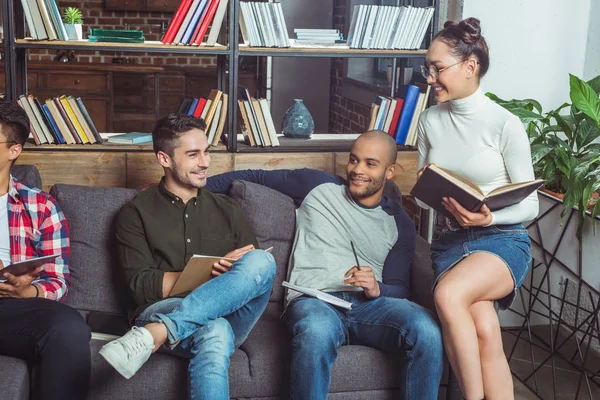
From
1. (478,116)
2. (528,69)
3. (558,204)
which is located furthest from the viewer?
(528,69)

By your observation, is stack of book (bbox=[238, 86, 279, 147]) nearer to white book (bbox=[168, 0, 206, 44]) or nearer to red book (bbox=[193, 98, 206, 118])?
red book (bbox=[193, 98, 206, 118])

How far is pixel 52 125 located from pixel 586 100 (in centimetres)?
219

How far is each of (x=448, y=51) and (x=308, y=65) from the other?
406 cm

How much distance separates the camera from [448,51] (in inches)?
96.2

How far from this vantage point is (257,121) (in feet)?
11.2

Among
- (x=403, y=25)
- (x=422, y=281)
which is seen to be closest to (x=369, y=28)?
(x=403, y=25)

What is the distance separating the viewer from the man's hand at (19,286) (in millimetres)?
2273

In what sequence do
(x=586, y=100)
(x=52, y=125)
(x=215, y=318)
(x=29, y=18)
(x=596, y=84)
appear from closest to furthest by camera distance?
(x=215, y=318)
(x=586, y=100)
(x=596, y=84)
(x=29, y=18)
(x=52, y=125)

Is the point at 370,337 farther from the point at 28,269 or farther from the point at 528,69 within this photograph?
the point at 528,69

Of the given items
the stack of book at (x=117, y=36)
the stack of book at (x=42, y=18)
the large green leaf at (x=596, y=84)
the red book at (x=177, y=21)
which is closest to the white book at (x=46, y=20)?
the stack of book at (x=42, y=18)

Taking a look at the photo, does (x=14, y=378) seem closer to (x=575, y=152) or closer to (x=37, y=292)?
(x=37, y=292)

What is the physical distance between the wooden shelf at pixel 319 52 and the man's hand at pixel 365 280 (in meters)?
1.23

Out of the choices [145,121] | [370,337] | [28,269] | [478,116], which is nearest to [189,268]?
[28,269]

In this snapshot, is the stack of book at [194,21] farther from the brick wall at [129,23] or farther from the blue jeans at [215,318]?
the brick wall at [129,23]
